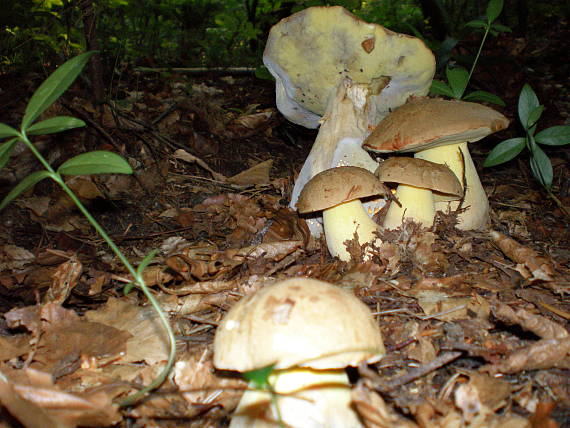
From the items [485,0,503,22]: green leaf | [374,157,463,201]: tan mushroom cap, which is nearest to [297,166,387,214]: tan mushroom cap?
[374,157,463,201]: tan mushroom cap

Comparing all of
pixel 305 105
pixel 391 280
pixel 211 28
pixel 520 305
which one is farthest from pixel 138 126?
pixel 211 28

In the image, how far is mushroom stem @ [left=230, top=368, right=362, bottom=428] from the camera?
153cm

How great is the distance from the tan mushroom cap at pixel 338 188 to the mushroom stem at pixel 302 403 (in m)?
1.09

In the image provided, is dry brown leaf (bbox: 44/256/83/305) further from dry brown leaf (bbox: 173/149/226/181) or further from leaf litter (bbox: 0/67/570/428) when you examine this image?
dry brown leaf (bbox: 173/149/226/181)

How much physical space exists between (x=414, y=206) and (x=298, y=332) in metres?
1.68

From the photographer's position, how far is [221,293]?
2.38 metres

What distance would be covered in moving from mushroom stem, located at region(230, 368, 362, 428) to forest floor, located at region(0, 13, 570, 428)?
11 cm

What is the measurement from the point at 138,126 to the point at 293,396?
3.40 m

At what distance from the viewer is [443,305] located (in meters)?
2.13

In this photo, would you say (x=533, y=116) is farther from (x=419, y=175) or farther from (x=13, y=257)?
(x=13, y=257)

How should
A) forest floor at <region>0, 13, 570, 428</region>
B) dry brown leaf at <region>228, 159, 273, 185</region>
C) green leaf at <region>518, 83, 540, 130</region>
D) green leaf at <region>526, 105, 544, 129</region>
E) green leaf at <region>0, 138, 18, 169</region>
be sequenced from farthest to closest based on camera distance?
1. dry brown leaf at <region>228, 159, 273, 185</region>
2. green leaf at <region>518, 83, 540, 130</region>
3. green leaf at <region>526, 105, 544, 129</region>
4. forest floor at <region>0, 13, 570, 428</region>
5. green leaf at <region>0, 138, 18, 169</region>

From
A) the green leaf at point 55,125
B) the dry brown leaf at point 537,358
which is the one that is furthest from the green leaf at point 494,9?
the green leaf at point 55,125

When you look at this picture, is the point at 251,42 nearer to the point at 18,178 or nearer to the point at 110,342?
the point at 18,178

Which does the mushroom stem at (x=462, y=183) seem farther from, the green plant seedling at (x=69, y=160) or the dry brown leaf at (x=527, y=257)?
the green plant seedling at (x=69, y=160)
